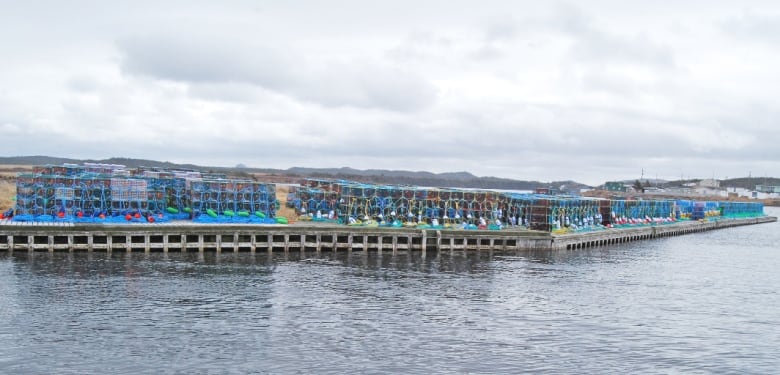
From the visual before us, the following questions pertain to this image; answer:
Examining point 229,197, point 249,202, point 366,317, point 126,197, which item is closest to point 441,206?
point 249,202

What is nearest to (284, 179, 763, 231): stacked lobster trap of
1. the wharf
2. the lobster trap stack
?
the lobster trap stack

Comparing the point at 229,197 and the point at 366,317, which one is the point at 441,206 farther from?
the point at 366,317

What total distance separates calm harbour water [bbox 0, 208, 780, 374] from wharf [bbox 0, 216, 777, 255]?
1.40 metres

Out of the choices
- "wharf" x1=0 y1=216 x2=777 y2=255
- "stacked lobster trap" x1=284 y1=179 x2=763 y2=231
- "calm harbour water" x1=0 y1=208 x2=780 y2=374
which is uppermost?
"stacked lobster trap" x1=284 y1=179 x2=763 y2=231

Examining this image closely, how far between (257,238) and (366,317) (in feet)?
71.0

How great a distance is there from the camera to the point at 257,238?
170 feet

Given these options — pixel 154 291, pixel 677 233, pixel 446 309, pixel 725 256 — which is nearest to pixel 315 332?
pixel 446 309

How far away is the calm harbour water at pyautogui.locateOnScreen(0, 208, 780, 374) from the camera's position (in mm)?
25875

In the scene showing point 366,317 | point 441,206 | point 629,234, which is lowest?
point 366,317

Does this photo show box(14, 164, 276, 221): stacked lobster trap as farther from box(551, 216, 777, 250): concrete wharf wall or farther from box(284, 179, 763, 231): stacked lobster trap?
box(551, 216, 777, 250): concrete wharf wall

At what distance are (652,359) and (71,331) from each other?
75.0ft

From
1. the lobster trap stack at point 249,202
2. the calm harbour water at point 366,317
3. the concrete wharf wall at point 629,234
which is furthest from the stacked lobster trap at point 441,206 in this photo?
the calm harbour water at point 366,317

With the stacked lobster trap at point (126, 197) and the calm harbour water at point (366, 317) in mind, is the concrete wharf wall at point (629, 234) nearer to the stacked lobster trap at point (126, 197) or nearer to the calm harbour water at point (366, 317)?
the calm harbour water at point (366, 317)

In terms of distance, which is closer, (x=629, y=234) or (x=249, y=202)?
(x=249, y=202)
